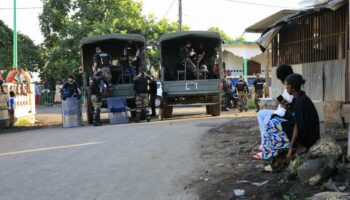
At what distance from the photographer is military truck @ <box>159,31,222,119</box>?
17.0 metres

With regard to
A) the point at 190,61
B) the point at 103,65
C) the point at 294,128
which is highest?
the point at 190,61

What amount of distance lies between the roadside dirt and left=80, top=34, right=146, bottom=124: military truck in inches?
284

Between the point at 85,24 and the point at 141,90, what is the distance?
19118mm

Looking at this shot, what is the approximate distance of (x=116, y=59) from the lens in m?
19.3

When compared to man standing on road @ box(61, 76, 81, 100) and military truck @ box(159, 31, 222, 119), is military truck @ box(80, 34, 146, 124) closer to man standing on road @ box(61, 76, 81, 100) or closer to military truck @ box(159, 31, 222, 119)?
man standing on road @ box(61, 76, 81, 100)

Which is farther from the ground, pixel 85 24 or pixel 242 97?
pixel 85 24

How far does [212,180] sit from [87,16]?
29.8 m

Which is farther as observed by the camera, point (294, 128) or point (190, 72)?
point (190, 72)

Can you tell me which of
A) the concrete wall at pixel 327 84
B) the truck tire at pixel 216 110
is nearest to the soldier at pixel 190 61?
the truck tire at pixel 216 110

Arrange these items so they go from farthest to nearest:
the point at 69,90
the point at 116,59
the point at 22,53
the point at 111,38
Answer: the point at 22,53 → the point at 116,59 → the point at 111,38 → the point at 69,90

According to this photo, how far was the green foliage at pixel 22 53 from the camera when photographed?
32812 mm

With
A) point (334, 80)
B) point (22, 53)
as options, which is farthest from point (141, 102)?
point (22, 53)

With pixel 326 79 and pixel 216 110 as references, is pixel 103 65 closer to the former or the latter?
pixel 216 110

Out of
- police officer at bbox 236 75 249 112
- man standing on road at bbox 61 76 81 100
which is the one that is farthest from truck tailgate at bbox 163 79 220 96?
police officer at bbox 236 75 249 112
